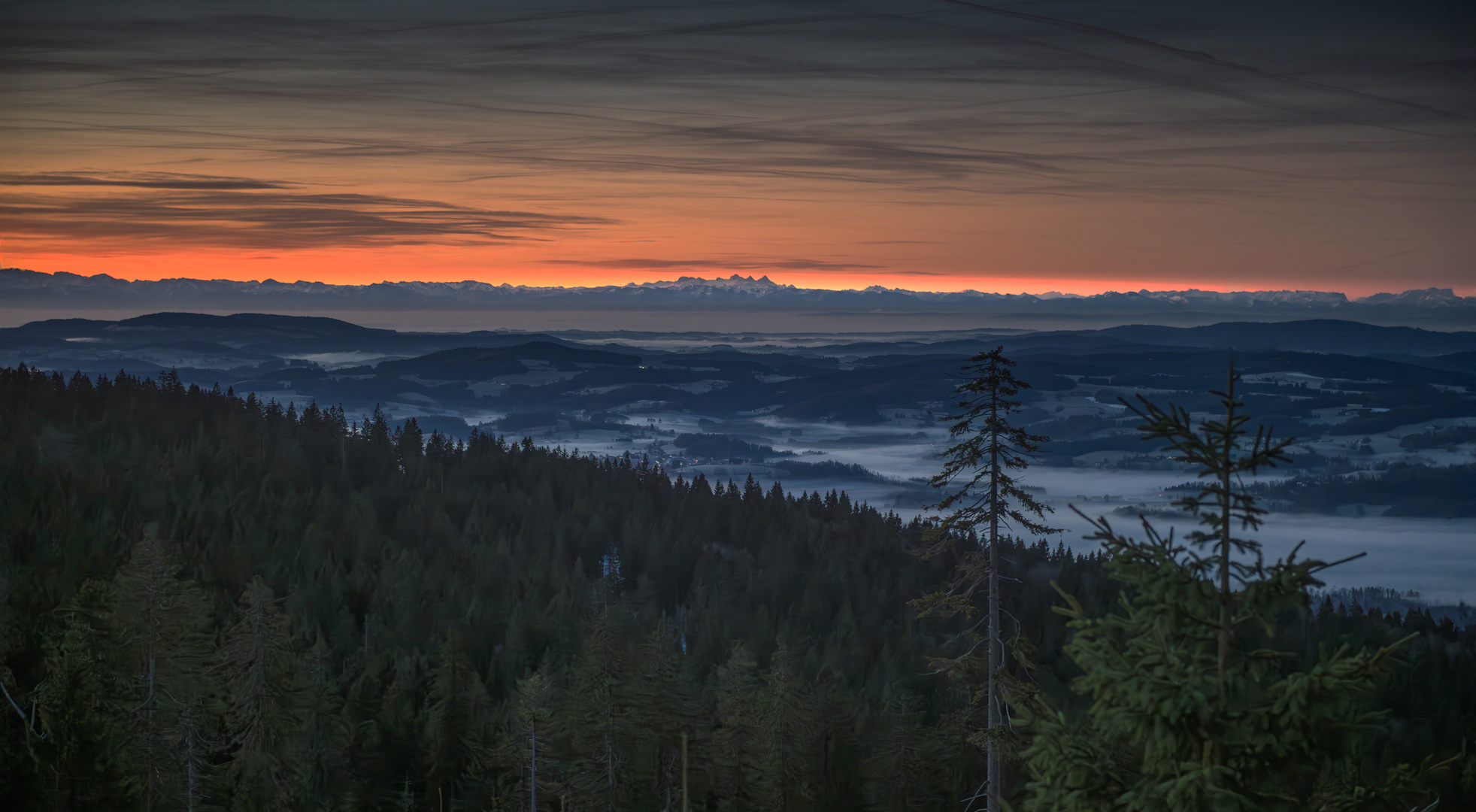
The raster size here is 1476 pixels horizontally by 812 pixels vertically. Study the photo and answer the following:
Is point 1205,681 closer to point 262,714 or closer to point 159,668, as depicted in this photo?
point 262,714

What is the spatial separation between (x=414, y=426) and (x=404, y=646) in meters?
89.8

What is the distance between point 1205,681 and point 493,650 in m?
61.4

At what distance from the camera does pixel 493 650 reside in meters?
66.4

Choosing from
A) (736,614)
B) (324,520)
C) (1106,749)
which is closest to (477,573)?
(324,520)

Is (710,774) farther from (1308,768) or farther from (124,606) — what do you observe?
(1308,768)

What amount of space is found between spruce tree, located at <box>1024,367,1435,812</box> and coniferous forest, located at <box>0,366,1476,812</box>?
102 mm

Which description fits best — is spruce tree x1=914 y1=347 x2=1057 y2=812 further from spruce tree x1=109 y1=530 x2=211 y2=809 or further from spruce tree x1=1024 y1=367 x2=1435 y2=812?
spruce tree x1=109 y1=530 x2=211 y2=809

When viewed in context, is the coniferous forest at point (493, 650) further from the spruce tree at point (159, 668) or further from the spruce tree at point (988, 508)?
the spruce tree at point (988, 508)

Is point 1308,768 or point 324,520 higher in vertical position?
point 1308,768

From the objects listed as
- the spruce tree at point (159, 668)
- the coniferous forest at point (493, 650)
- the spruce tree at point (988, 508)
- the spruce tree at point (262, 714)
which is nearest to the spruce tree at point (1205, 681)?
the coniferous forest at point (493, 650)

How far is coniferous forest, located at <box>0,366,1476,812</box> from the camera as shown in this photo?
35.8 metres

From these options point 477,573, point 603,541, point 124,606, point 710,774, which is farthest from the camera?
point 603,541

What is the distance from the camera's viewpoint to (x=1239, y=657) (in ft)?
33.1

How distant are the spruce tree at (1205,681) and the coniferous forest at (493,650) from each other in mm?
102
